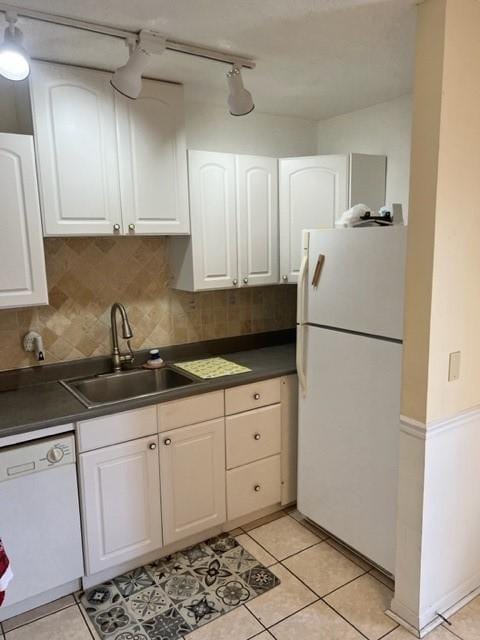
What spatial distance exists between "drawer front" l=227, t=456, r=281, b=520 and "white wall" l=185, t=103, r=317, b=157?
1.83 m

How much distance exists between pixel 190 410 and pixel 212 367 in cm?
40

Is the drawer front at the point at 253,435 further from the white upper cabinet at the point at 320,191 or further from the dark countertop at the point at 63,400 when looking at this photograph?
the white upper cabinet at the point at 320,191

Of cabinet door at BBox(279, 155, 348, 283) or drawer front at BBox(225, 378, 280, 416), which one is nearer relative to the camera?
drawer front at BBox(225, 378, 280, 416)

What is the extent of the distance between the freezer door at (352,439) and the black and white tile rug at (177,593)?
1.49ft

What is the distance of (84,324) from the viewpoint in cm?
252

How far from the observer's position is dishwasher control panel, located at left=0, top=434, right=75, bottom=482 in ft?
5.96

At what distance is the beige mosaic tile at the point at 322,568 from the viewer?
2129mm

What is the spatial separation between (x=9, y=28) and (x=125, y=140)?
69cm

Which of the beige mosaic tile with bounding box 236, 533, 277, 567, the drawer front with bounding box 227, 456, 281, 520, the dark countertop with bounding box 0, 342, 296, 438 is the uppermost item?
the dark countertop with bounding box 0, 342, 296, 438

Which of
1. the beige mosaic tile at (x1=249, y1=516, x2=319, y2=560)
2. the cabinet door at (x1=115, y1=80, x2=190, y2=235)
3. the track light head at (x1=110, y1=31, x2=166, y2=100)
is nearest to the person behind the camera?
the track light head at (x1=110, y1=31, x2=166, y2=100)

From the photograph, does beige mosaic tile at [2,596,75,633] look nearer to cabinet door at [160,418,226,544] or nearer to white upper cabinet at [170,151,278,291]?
cabinet door at [160,418,226,544]

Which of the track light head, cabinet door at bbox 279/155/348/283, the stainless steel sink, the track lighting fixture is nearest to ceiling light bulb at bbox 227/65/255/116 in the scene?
the track light head

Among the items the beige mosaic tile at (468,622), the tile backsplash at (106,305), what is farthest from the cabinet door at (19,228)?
the beige mosaic tile at (468,622)

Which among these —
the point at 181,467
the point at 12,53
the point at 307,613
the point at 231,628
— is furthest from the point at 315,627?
the point at 12,53
